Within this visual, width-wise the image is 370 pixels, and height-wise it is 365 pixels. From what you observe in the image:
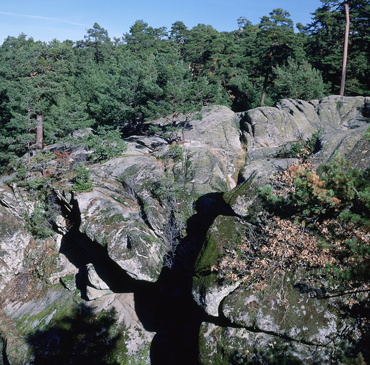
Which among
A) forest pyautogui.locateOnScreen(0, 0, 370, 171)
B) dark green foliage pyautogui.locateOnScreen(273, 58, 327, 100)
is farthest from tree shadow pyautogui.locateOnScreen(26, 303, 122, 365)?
dark green foliage pyautogui.locateOnScreen(273, 58, 327, 100)

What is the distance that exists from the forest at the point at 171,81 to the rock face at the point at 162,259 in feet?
11.7

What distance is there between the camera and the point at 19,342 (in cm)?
1067

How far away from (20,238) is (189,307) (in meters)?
10.3

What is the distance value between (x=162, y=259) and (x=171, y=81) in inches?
440

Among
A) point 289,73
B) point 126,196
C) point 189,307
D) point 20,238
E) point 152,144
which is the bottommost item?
point 189,307

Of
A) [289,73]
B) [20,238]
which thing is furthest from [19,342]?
[289,73]

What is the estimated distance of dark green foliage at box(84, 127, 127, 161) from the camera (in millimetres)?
15242

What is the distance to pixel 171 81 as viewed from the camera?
51.6 feet

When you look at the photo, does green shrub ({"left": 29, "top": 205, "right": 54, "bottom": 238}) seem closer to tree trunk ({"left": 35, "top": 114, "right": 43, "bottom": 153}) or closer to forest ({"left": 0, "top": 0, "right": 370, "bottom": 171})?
forest ({"left": 0, "top": 0, "right": 370, "bottom": 171})

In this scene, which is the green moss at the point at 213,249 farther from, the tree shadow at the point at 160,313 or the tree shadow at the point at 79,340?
the tree shadow at the point at 79,340

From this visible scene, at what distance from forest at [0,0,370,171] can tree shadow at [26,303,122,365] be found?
10.8m

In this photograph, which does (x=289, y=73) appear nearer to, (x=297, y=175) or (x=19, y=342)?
(x=297, y=175)

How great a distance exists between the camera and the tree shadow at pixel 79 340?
32.2 ft

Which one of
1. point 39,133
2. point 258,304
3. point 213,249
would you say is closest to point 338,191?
point 258,304
